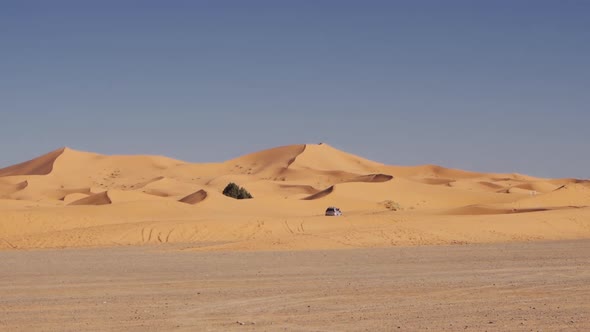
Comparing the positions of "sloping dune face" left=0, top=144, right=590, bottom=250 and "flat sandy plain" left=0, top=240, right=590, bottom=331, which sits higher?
"sloping dune face" left=0, top=144, right=590, bottom=250

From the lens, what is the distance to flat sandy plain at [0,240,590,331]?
14039mm

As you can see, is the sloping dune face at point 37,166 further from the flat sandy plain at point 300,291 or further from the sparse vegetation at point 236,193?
the flat sandy plain at point 300,291

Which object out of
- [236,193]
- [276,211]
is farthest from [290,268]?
[236,193]

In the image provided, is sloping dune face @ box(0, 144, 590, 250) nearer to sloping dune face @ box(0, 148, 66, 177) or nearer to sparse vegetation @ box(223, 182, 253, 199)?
sloping dune face @ box(0, 148, 66, 177)

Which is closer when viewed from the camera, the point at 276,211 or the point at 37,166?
the point at 276,211

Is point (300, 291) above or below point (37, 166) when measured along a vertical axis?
below

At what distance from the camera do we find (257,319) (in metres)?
14.4

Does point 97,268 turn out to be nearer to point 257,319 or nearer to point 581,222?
point 257,319

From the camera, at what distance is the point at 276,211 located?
190ft

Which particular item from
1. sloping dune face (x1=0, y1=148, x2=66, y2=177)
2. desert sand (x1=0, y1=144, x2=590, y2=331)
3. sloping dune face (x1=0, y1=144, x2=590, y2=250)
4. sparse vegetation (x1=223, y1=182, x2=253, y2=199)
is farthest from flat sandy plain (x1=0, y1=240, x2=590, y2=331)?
sloping dune face (x1=0, y1=148, x2=66, y2=177)

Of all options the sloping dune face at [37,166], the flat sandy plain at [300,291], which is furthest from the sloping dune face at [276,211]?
the flat sandy plain at [300,291]

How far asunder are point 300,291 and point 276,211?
131 feet

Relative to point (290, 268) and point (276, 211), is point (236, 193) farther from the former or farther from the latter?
point (290, 268)

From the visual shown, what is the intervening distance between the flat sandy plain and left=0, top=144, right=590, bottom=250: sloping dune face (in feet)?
23.6
